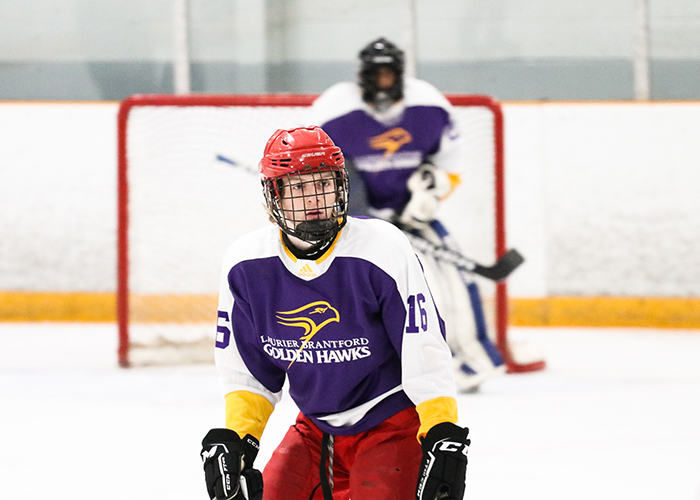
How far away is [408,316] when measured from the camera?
1.39 metres

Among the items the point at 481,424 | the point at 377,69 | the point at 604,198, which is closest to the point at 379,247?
the point at 481,424

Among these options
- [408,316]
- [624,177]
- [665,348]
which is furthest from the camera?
[624,177]

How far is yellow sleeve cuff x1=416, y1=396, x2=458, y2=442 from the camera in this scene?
1334 millimetres

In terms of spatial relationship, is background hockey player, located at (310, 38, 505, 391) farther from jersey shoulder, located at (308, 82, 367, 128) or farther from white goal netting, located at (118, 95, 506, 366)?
white goal netting, located at (118, 95, 506, 366)

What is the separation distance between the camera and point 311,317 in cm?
142

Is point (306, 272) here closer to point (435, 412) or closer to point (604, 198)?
point (435, 412)

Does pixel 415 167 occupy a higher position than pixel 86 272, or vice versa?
pixel 415 167

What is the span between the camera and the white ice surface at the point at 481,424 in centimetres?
228

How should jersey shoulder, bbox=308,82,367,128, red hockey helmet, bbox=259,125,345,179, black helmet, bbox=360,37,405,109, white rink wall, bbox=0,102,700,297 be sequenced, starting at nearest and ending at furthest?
red hockey helmet, bbox=259,125,345,179 → black helmet, bbox=360,37,405,109 → jersey shoulder, bbox=308,82,367,128 → white rink wall, bbox=0,102,700,297

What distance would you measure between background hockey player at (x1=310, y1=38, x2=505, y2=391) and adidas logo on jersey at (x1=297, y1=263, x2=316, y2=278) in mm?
1990

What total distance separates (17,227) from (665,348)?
11.9ft

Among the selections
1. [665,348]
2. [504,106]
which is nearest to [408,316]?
[665,348]

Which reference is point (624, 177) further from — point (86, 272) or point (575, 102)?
point (86, 272)

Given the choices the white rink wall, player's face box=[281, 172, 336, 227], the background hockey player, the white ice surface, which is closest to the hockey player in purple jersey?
player's face box=[281, 172, 336, 227]
